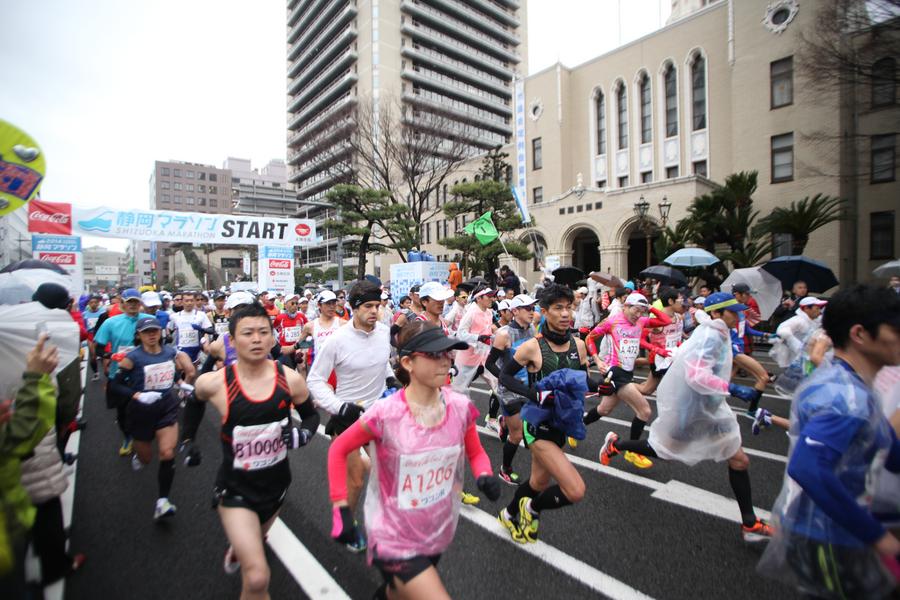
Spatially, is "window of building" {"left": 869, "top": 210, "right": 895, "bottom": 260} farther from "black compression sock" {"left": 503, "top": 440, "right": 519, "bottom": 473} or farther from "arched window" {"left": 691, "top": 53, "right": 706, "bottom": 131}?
"black compression sock" {"left": 503, "top": 440, "right": 519, "bottom": 473}

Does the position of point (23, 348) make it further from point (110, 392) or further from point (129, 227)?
point (129, 227)

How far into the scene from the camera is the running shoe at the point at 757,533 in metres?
3.31

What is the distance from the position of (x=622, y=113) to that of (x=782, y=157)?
1069 cm

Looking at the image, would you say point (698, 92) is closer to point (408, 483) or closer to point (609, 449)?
point (609, 449)

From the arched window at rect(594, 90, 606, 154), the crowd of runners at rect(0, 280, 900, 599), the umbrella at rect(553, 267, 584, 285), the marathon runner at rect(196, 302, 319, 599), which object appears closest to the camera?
the crowd of runners at rect(0, 280, 900, 599)

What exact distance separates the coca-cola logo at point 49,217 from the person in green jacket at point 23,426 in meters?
14.5

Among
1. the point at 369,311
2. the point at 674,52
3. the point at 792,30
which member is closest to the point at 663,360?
the point at 369,311

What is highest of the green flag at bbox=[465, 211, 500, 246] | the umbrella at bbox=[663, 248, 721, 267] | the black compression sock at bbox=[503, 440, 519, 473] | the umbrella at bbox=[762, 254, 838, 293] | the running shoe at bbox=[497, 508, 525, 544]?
the green flag at bbox=[465, 211, 500, 246]

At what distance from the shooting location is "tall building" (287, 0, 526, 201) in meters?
60.2

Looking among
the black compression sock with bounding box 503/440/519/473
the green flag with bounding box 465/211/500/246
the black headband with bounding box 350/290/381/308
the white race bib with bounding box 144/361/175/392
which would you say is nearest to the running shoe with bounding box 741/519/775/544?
the black compression sock with bounding box 503/440/519/473

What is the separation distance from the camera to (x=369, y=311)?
12.9 ft

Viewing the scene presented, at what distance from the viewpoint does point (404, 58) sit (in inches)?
2432

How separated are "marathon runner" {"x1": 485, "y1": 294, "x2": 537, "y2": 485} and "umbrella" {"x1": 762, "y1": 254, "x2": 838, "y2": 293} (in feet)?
26.4

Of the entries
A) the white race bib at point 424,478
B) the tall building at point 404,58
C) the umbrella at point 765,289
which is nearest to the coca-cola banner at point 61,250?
the white race bib at point 424,478
